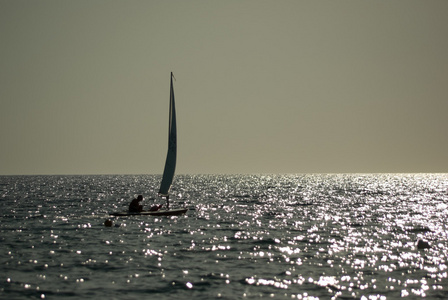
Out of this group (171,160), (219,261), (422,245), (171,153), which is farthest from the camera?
(171,160)

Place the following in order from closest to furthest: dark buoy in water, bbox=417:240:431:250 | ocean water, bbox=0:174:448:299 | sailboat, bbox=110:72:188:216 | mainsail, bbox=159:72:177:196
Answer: ocean water, bbox=0:174:448:299
dark buoy in water, bbox=417:240:431:250
sailboat, bbox=110:72:188:216
mainsail, bbox=159:72:177:196

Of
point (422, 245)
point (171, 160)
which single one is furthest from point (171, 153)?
point (422, 245)

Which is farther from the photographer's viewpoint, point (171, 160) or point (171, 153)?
point (171, 160)

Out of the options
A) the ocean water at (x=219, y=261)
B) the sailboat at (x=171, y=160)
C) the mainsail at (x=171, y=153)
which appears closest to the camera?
the ocean water at (x=219, y=261)

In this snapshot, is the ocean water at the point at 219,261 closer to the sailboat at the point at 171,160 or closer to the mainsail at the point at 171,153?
the sailboat at the point at 171,160

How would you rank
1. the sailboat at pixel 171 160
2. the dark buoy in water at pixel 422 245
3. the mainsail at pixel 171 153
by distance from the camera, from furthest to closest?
1. the mainsail at pixel 171 153
2. the sailboat at pixel 171 160
3. the dark buoy in water at pixel 422 245

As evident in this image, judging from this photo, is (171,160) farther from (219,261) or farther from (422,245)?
(422,245)

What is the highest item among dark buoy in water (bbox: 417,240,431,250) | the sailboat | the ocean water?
the sailboat

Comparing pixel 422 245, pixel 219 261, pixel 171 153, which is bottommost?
pixel 219 261

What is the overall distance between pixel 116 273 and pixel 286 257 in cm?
964

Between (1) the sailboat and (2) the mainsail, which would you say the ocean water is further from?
(2) the mainsail

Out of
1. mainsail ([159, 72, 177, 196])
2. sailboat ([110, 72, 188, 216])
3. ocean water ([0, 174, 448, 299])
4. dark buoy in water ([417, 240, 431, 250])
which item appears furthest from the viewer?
mainsail ([159, 72, 177, 196])

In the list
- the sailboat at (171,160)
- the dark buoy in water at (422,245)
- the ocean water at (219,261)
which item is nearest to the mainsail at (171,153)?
the sailboat at (171,160)

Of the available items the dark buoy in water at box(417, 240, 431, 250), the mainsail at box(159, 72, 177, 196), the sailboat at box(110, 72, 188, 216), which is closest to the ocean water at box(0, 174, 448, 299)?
the dark buoy in water at box(417, 240, 431, 250)
